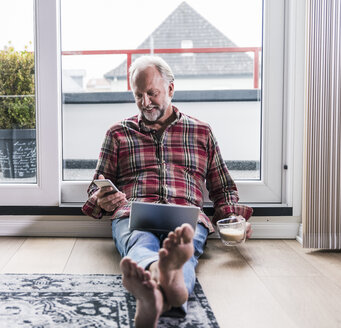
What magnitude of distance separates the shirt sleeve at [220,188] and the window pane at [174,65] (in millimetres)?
273

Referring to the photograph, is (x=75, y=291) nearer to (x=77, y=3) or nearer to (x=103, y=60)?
(x=103, y=60)

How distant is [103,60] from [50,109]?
40cm

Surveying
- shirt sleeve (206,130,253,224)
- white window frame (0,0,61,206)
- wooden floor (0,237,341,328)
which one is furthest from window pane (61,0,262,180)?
wooden floor (0,237,341,328)

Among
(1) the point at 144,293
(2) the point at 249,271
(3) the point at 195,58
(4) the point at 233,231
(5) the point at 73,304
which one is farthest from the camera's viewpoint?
(3) the point at 195,58

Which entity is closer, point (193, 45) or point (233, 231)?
point (233, 231)

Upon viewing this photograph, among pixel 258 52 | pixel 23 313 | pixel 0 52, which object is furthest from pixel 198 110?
pixel 23 313

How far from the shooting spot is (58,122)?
1.92m

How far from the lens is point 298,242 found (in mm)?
1876

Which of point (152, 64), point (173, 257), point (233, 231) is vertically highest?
point (152, 64)

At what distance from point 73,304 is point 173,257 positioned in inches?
14.5

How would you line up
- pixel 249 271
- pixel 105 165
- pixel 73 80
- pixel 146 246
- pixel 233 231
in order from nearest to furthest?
1. pixel 146 246
2. pixel 249 271
3. pixel 233 231
4. pixel 105 165
5. pixel 73 80

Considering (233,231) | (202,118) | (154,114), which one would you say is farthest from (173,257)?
(202,118)

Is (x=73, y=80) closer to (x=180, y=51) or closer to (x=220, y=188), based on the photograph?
(x=180, y=51)

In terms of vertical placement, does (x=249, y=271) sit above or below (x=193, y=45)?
below
